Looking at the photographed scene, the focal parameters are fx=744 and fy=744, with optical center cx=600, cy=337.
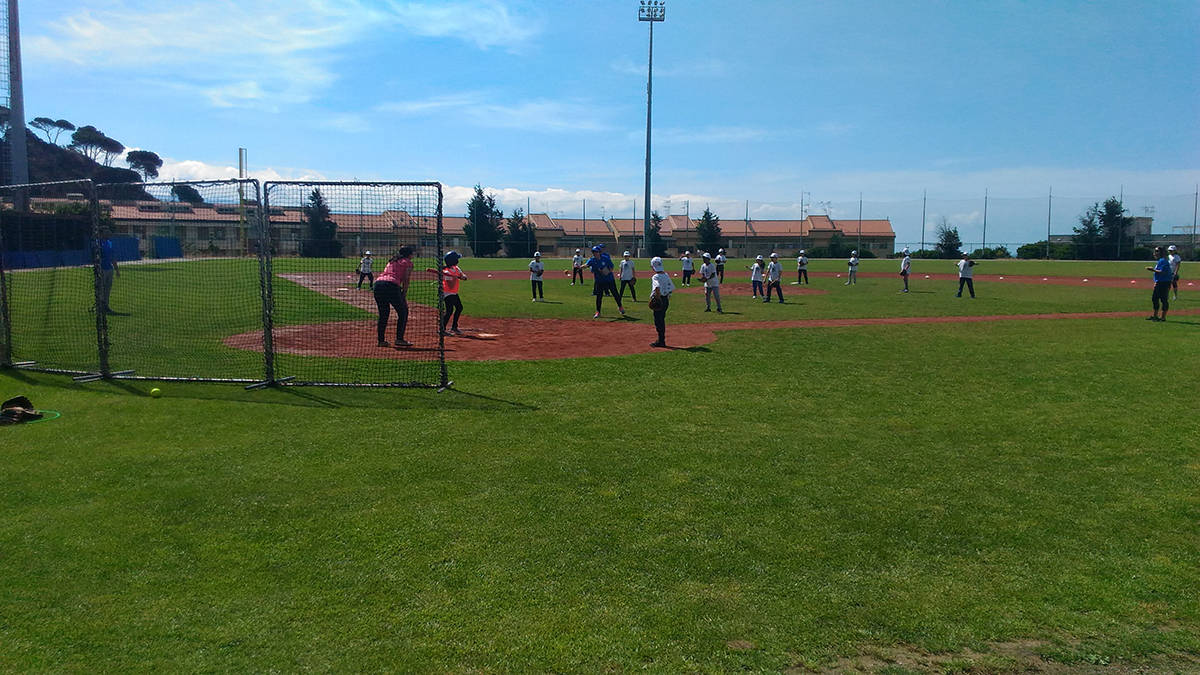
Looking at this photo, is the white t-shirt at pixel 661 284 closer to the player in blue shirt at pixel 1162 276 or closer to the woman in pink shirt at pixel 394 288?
the woman in pink shirt at pixel 394 288

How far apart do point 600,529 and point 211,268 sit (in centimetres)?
1216

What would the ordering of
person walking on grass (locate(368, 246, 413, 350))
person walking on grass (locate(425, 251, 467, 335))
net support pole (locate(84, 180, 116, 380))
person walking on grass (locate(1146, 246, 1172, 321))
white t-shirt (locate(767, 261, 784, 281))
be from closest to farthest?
net support pole (locate(84, 180, 116, 380)) → person walking on grass (locate(368, 246, 413, 350)) → person walking on grass (locate(425, 251, 467, 335)) → person walking on grass (locate(1146, 246, 1172, 321)) → white t-shirt (locate(767, 261, 784, 281))

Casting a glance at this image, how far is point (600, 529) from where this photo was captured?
5391 millimetres

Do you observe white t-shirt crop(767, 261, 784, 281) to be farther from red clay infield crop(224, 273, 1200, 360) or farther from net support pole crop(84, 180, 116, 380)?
net support pole crop(84, 180, 116, 380)

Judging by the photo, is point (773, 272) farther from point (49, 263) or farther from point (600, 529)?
point (600, 529)

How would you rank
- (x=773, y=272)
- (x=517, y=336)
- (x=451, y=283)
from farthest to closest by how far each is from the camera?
(x=773, y=272)
(x=517, y=336)
(x=451, y=283)

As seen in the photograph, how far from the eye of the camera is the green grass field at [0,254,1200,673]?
13.0 ft

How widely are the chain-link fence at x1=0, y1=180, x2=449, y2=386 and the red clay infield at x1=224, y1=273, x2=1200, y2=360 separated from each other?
78mm

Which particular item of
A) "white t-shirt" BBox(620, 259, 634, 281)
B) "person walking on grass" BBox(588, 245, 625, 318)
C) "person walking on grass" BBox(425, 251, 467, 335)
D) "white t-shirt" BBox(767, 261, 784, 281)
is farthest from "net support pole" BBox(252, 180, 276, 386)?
"white t-shirt" BBox(767, 261, 784, 281)

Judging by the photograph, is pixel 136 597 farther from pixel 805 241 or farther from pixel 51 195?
pixel 805 241

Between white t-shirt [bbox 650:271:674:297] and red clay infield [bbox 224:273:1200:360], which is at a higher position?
white t-shirt [bbox 650:271:674:297]

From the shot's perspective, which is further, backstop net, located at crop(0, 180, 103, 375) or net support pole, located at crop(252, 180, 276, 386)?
backstop net, located at crop(0, 180, 103, 375)

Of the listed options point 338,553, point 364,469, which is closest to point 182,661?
point 338,553

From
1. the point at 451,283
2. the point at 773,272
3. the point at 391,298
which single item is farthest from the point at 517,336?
the point at 773,272
